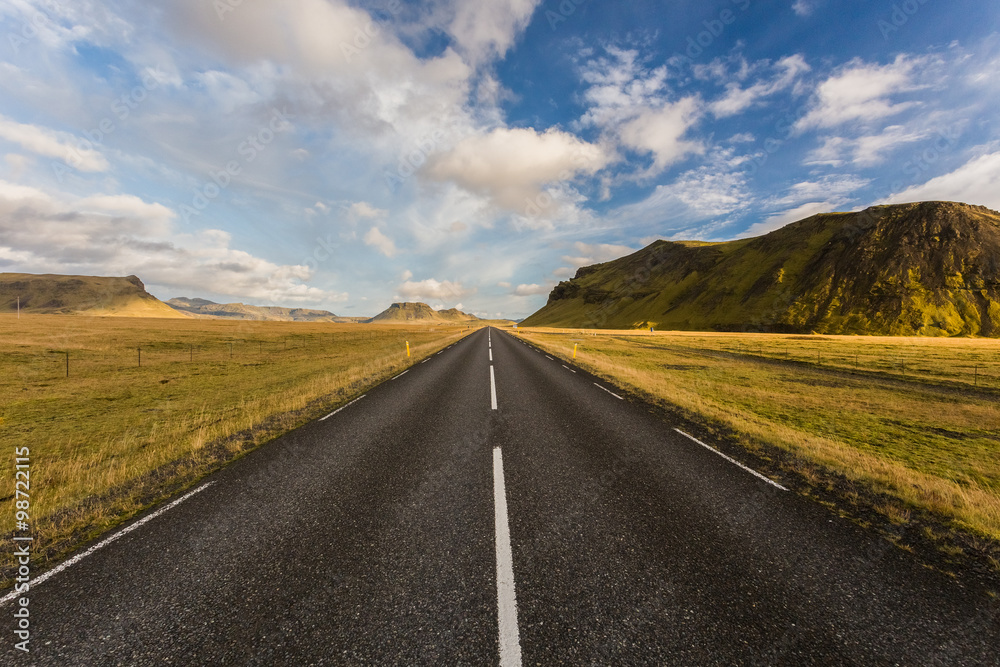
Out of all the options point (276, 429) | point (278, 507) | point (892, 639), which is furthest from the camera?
point (276, 429)

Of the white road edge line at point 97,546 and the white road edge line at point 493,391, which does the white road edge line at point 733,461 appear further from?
the white road edge line at point 97,546

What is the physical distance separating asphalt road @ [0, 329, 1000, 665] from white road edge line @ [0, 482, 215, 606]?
0.09m

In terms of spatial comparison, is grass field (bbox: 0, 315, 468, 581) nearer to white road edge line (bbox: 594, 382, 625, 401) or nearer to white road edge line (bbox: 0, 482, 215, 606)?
white road edge line (bbox: 0, 482, 215, 606)

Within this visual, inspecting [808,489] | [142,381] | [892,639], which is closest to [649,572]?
[892,639]

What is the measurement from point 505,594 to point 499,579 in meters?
0.21

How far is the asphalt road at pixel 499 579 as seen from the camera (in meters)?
2.65

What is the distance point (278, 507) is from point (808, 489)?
778 cm

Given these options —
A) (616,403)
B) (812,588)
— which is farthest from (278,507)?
(616,403)

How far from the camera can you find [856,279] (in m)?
79.0

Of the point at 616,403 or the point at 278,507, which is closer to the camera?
the point at 278,507

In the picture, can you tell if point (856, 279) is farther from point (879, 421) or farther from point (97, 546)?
point (97, 546)

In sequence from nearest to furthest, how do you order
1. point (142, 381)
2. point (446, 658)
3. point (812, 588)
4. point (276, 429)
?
point (446, 658)
point (812, 588)
point (276, 429)
point (142, 381)

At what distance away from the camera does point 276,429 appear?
842 centimetres

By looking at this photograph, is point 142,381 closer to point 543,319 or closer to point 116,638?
point 116,638
